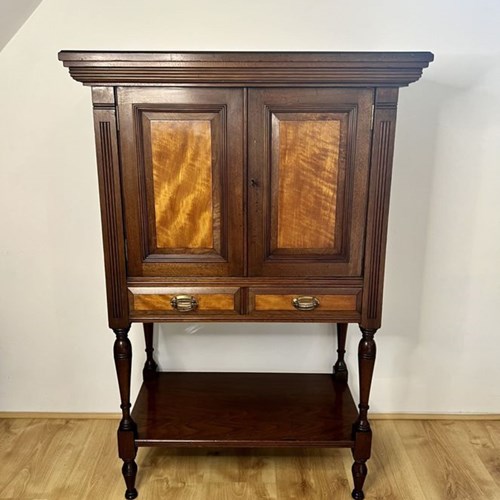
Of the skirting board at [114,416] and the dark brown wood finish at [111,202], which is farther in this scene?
the skirting board at [114,416]

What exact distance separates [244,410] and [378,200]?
36.1 inches

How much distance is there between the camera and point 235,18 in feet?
5.96

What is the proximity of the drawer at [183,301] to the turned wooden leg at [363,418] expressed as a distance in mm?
428

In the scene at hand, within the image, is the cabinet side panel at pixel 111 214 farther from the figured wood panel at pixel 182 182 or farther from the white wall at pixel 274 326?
the white wall at pixel 274 326

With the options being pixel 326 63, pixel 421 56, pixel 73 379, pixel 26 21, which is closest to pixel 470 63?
pixel 421 56

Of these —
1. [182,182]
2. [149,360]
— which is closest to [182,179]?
[182,182]

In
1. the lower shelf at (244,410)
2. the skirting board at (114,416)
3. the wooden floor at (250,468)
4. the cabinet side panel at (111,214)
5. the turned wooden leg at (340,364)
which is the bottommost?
the wooden floor at (250,468)

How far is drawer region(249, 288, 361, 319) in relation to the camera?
5.08ft

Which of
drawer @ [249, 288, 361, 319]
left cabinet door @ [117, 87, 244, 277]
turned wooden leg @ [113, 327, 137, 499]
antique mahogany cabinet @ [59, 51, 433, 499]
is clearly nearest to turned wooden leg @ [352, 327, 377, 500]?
antique mahogany cabinet @ [59, 51, 433, 499]

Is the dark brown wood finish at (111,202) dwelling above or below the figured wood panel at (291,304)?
above

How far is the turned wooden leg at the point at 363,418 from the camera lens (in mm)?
1604

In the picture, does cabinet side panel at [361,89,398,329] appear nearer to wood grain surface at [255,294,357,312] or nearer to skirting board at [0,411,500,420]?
wood grain surface at [255,294,357,312]

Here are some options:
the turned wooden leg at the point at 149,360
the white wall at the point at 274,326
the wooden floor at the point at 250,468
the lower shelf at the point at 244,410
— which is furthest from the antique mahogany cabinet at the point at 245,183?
the white wall at the point at 274,326

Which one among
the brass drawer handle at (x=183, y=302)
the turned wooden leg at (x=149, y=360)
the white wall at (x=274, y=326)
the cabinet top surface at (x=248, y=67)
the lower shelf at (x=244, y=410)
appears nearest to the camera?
the cabinet top surface at (x=248, y=67)
